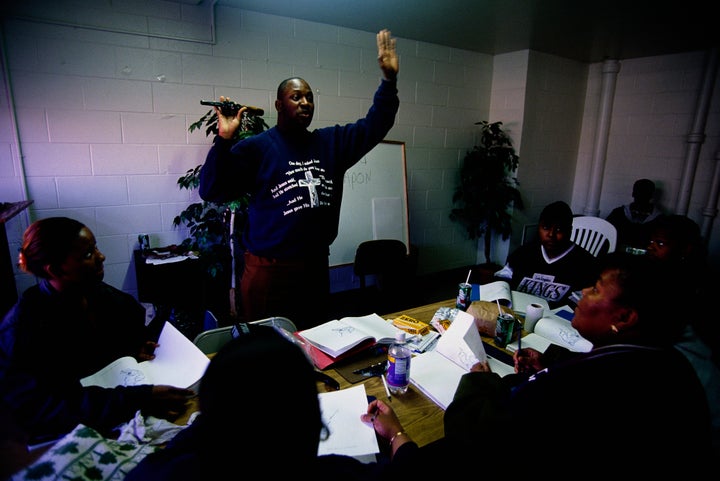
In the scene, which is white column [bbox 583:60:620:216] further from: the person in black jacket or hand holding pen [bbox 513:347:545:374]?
the person in black jacket

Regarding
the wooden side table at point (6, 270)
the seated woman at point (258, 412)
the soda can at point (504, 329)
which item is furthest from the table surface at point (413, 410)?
the wooden side table at point (6, 270)

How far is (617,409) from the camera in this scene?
2.60 ft

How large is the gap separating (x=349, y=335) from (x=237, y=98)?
2.38m

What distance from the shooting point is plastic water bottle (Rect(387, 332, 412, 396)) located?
120cm

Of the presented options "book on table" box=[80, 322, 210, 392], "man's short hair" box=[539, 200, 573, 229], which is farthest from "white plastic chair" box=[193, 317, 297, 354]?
"man's short hair" box=[539, 200, 573, 229]

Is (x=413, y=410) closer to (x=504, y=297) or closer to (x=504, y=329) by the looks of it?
(x=504, y=329)

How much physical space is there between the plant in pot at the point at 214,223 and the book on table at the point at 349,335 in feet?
4.59

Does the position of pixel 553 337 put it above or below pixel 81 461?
below

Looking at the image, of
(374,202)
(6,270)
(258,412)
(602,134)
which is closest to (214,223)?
(6,270)

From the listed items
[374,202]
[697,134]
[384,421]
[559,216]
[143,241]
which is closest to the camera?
[384,421]

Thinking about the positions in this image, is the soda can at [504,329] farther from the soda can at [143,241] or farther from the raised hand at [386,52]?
the soda can at [143,241]

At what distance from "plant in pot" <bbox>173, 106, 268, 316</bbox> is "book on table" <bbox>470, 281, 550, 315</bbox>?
1.63 meters

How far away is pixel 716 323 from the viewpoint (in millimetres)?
3086

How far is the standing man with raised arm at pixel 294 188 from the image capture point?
1850mm
